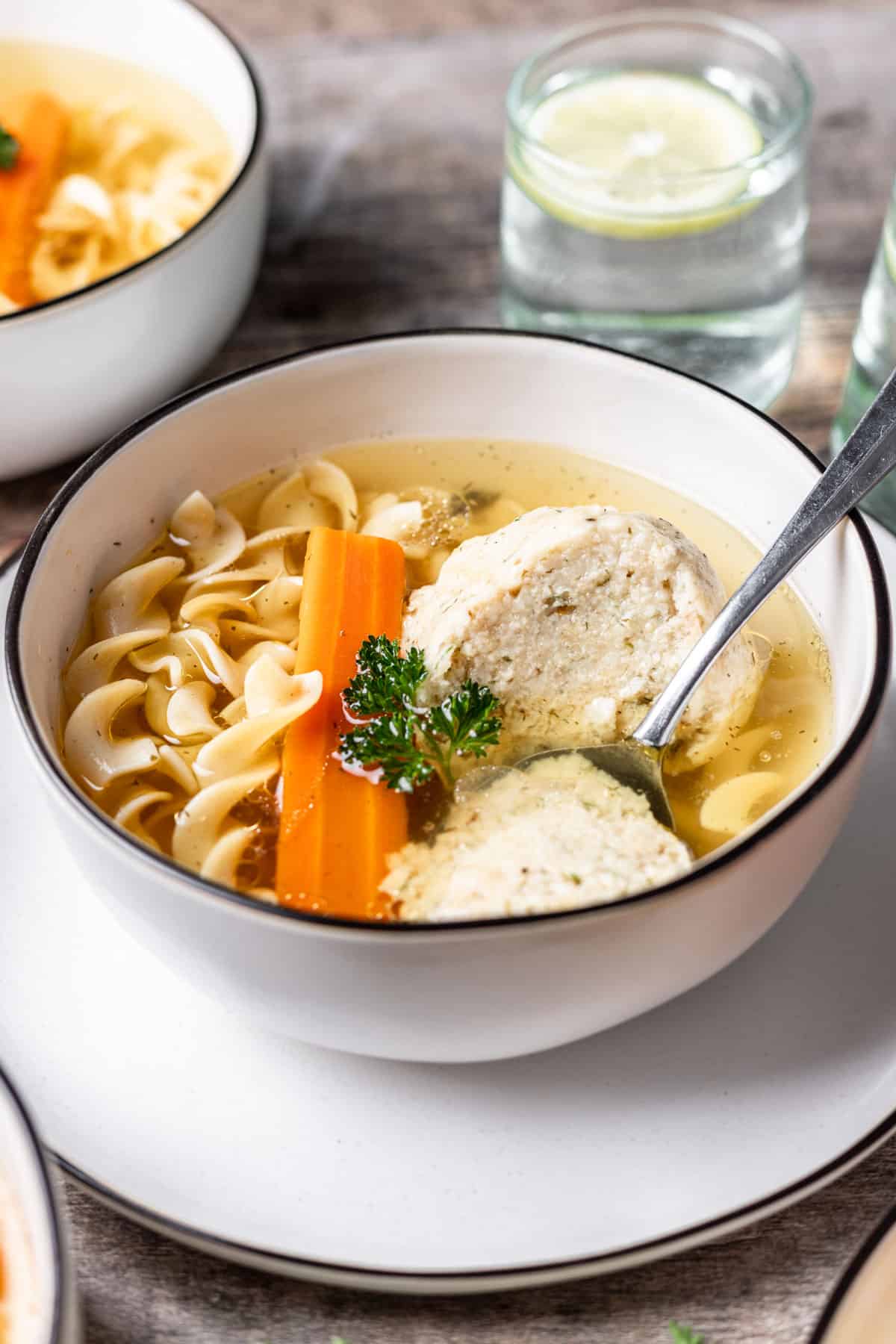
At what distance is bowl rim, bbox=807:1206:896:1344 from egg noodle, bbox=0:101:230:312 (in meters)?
2.06

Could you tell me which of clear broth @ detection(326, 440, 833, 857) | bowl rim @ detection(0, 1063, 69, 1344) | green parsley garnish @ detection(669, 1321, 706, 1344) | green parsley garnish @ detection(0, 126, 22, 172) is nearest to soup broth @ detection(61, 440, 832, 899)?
clear broth @ detection(326, 440, 833, 857)

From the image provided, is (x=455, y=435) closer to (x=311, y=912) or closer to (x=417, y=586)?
(x=417, y=586)

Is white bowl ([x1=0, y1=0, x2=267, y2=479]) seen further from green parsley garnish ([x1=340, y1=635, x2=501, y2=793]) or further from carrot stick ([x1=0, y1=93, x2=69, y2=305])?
green parsley garnish ([x1=340, y1=635, x2=501, y2=793])

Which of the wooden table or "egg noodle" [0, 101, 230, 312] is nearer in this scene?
the wooden table

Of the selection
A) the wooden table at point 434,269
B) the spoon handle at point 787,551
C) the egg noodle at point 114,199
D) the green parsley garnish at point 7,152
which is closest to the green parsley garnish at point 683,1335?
the wooden table at point 434,269

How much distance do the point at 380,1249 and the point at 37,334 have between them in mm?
1538

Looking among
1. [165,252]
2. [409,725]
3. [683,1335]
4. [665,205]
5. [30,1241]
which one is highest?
[665,205]


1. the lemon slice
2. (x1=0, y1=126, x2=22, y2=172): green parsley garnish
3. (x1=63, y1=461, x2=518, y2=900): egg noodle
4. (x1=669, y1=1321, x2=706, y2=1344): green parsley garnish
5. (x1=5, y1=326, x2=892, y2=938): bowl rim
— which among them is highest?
the lemon slice

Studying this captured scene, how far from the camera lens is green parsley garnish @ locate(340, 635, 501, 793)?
179cm

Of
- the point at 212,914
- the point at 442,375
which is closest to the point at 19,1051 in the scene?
the point at 212,914

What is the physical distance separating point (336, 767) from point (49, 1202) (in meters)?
0.67

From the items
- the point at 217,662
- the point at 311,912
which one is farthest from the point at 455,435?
the point at 311,912

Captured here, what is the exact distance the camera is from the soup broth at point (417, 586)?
5.99ft

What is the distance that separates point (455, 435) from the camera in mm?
2312
